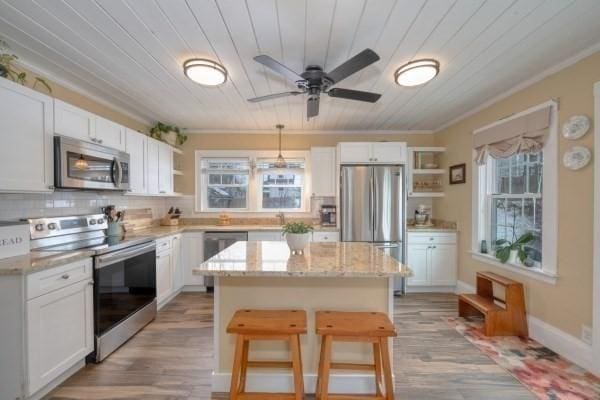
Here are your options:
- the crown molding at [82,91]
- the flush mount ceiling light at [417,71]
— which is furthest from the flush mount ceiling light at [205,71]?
the flush mount ceiling light at [417,71]

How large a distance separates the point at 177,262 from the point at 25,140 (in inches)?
87.9

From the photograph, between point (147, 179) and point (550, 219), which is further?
point (147, 179)

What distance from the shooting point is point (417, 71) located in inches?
88.5

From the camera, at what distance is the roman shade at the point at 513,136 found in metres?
2.53

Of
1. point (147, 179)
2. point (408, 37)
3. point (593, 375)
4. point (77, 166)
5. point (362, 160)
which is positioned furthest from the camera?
point (362, 160)

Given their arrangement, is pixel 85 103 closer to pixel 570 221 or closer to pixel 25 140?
pixel 25 140

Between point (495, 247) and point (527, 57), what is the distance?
2020mm

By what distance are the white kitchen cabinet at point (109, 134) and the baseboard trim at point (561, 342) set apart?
4420 mm

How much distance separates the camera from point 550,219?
97.4 inches

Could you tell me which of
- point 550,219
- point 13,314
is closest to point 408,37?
point 550,219

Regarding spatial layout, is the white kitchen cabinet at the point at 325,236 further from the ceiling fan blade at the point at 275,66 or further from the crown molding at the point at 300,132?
the ceiling fan blade at the point at 275,66

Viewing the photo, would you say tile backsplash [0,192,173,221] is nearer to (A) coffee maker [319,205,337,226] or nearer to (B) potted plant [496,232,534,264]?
(A) coffee maker [319,205,337,226]

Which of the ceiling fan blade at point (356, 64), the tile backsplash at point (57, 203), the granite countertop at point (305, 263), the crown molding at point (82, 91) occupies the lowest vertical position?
the granite countertop at point (305, 263)

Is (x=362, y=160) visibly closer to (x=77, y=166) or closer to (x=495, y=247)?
(x=495, y=247)
